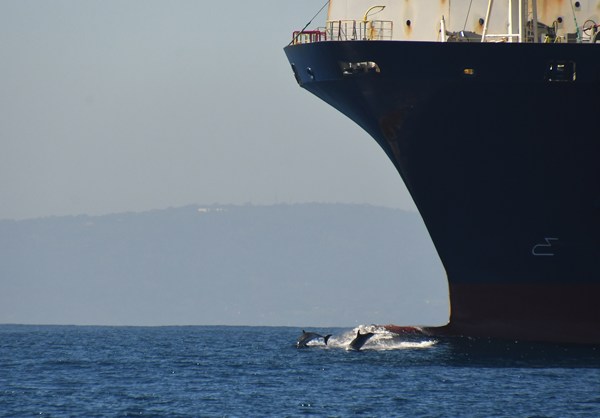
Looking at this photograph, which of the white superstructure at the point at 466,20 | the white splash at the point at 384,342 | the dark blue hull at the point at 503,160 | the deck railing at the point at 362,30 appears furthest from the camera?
the white splash at the point at 384,342

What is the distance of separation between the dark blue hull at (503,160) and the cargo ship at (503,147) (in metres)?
0.05

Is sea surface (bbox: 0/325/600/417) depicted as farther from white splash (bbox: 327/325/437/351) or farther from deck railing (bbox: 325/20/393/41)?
deck railing (bbox: 325/20/393/41)

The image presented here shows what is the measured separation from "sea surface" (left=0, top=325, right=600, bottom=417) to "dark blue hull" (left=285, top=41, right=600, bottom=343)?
2086 mm

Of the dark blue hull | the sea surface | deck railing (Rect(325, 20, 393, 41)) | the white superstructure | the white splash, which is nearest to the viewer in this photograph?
the sea surface

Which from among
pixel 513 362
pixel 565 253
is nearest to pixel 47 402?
pixel 513 362

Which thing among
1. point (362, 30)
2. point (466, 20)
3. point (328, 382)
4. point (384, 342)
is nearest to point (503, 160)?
point (466, 20)

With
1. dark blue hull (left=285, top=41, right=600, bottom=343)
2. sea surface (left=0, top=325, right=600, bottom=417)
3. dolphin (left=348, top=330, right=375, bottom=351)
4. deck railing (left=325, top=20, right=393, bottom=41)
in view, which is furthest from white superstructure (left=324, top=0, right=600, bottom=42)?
dolphin (left=348, top=330, right=375, bottom=351)

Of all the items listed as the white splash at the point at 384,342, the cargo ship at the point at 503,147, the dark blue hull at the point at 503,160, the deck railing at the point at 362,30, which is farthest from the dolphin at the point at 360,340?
the deck railing at the point at 362,30

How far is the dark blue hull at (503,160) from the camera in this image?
58000 millimetres

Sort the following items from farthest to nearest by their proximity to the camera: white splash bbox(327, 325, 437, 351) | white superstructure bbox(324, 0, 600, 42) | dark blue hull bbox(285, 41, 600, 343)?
white splash bbox(327, 325, 437, 351)
white superstructure bbox(324, 0, 600, 42)
dark blue hull bbox(285, 41, 600, 343)

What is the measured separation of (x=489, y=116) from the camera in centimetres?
5928

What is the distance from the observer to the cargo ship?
58.1m

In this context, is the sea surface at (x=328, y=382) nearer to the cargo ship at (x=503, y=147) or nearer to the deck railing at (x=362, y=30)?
the cargo ship at (x=503, y=147)

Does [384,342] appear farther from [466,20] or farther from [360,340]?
[466,20]
